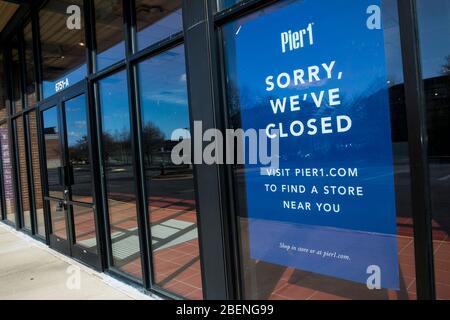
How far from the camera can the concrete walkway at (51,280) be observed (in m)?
3.84

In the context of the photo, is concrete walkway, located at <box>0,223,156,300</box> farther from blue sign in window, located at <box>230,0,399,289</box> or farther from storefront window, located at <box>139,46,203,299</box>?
blue sign in window, located at <box>230,0,399,289</box>

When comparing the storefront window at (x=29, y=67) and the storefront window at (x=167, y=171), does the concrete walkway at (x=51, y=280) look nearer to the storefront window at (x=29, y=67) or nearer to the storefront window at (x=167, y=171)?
the storefront window at (x=167, y=171)

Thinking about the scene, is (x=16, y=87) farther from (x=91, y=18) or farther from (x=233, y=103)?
(x=233, y=103)

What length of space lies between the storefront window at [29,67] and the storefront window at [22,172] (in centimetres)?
87

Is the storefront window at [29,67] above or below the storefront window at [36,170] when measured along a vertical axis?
above

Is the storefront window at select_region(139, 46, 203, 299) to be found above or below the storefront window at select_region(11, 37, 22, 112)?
below

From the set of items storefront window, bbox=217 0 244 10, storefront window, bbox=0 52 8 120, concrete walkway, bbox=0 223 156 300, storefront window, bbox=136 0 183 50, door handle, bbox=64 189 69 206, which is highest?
storefront window, bbox=0 52 8 120

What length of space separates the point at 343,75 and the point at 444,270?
2.86 m

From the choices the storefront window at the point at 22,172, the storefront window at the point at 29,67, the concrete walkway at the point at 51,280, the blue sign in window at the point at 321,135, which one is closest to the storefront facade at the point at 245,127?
the blue sign in window at the point at 321,135

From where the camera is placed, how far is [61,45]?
5.56 meters

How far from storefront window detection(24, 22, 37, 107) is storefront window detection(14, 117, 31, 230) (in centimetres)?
87

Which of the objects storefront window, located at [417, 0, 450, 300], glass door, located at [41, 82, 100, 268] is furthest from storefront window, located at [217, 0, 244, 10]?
glass door, located at [41, 82, 100, 268]

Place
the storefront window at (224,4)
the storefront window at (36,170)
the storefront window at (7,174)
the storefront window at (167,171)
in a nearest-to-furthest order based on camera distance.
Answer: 1. the storefront window at (224,4)
2. the storefront window at (167,171)
3. the storefront window at (36,170)
4. the storefront window at (7,174)

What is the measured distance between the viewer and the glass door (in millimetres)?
4863
